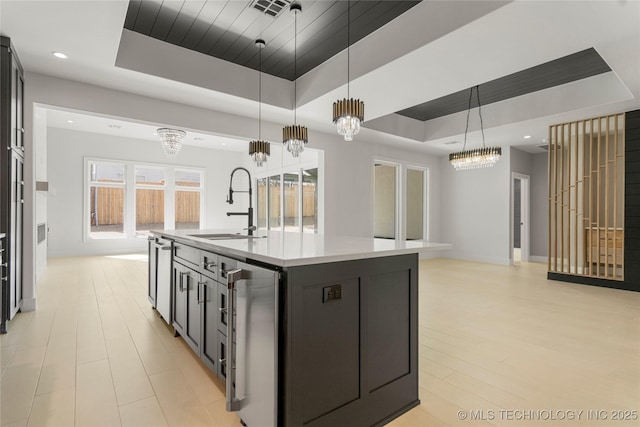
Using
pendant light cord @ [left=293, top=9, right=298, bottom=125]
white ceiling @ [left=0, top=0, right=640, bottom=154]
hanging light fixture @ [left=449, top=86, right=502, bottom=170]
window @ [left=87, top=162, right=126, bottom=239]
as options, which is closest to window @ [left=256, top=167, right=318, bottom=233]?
white ceiling @ [left=0, top=0, right=640, bottom=154]

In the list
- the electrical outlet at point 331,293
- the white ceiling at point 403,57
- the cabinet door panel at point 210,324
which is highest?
the white ceiling at point 403,57

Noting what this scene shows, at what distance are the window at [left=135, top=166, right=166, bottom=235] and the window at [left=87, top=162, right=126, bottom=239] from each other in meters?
0.38

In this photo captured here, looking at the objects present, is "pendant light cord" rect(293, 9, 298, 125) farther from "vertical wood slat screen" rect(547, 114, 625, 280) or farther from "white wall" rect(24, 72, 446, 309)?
"vertical wood slat screen" rect(547, 114, 625, 280)

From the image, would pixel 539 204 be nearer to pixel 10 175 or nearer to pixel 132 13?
pixel 132 13

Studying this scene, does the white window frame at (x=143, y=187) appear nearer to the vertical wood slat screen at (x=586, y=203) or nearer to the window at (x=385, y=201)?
the window at (x=385, y=201)

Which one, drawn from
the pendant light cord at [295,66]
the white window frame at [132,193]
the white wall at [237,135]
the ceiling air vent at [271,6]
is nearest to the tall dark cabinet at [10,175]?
the white wall at [237,135]

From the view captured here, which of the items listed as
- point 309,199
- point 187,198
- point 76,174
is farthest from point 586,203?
point 76,174

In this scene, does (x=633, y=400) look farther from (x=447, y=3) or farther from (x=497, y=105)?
(x=497, y=105)

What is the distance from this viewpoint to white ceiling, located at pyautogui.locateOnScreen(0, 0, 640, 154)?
8.46 feet

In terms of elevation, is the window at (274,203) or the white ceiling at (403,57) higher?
the white ceiling at (403,57)

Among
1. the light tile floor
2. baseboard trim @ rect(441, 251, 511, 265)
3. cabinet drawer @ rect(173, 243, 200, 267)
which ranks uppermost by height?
cabinet drawer @ rect(173, 243, 200, 267)

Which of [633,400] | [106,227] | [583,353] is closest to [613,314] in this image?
[583,353]

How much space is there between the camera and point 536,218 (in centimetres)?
805

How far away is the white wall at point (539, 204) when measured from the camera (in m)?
7.91
